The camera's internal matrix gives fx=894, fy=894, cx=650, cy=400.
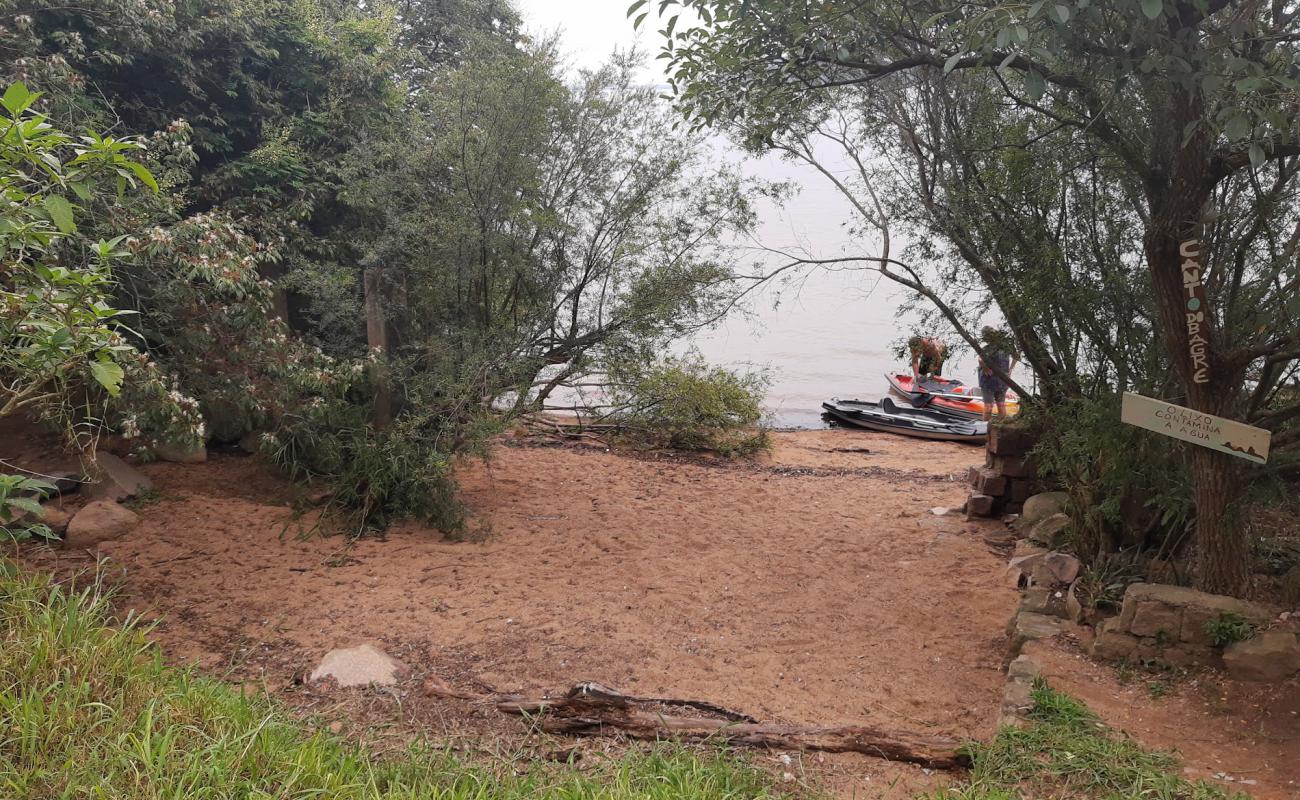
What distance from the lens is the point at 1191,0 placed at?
3.35 metres

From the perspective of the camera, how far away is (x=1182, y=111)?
3.88 m

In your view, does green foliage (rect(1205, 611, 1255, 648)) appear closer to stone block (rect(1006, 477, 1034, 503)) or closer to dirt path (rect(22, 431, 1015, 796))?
dirt path (rect(22, 431, 1015, 796))

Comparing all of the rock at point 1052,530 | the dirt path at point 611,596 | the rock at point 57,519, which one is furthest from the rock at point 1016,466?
the rock at point 57,519

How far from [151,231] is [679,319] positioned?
4.45m

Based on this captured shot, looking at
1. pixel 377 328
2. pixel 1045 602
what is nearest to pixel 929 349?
pixel 1045 602

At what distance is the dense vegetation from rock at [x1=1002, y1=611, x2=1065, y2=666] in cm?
365

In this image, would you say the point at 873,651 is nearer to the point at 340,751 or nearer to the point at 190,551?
the point at 340,751

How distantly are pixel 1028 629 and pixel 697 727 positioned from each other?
198 centimetres

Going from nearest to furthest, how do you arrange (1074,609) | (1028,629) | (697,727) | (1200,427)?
(697,727)
(1200,427)
(1028,629)
(1074,609)

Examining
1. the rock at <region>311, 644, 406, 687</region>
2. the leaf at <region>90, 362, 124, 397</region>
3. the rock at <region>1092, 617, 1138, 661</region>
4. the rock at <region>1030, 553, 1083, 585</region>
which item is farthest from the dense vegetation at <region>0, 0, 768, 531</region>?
the rock at <region>1092, 617, 1138, 661</region>

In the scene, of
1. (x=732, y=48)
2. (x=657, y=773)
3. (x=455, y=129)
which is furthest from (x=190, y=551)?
(x=732, y=48)

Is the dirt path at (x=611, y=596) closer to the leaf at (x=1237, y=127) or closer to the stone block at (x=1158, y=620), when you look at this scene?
the stone block at (x=1158, y=620)

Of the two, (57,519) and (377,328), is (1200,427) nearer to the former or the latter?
(377,328)

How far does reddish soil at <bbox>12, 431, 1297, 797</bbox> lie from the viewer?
395 centimetres
